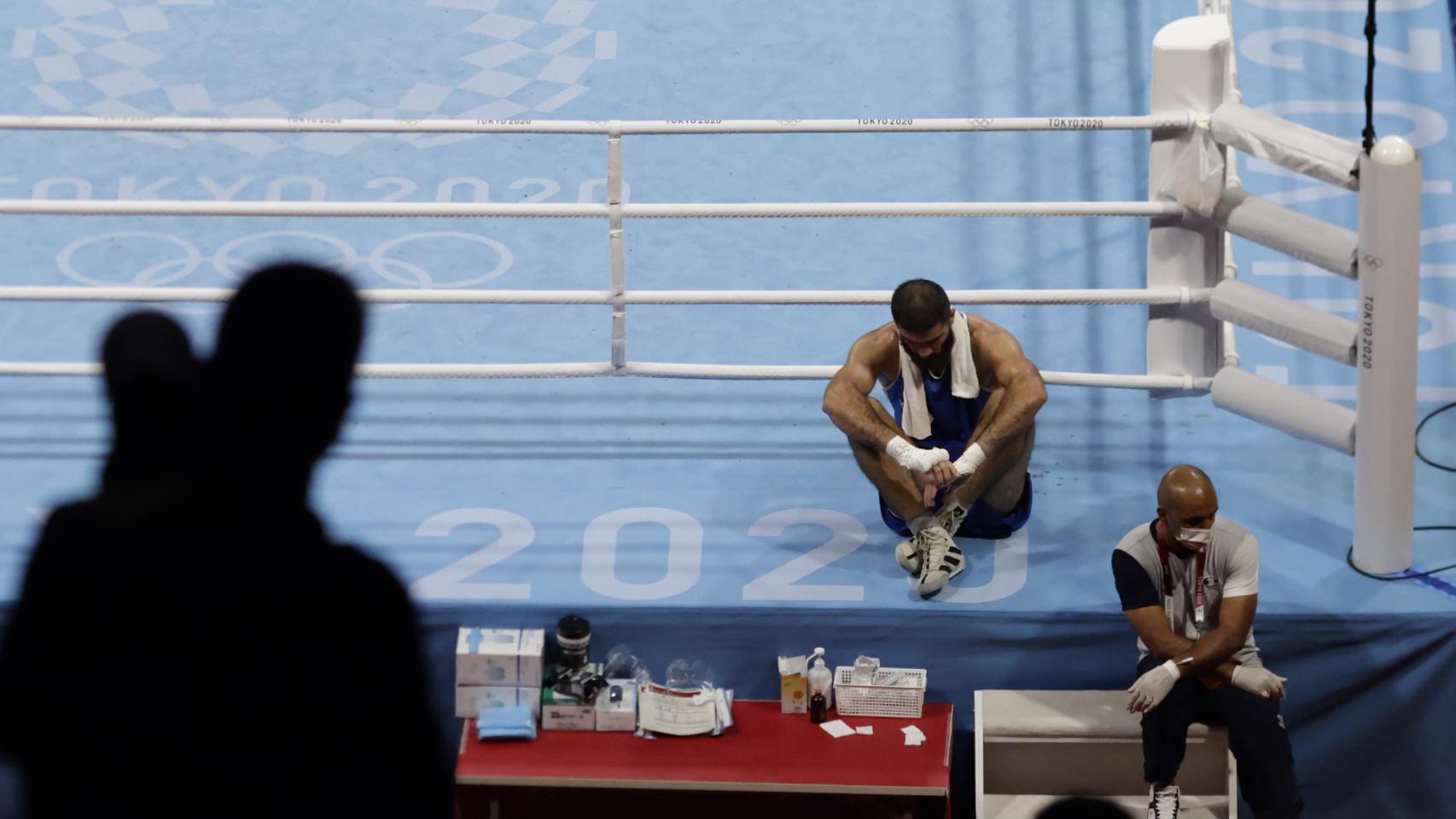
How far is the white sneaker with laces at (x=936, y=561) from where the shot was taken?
A: 404 centimetres

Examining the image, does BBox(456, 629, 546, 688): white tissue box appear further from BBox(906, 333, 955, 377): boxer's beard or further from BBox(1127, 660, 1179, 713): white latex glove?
BBox(1127, 660, 1179, 713): white latex glove

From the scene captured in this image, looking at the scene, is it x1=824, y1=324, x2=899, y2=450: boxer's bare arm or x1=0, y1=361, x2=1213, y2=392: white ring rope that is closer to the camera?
x1=824, y1=324, x2=899, y2=450: boxer's bare arm

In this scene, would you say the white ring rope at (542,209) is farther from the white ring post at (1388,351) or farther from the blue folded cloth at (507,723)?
the blue folded cloth at (507,723)

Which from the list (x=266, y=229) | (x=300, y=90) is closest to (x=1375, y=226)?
(x=266, y=229)

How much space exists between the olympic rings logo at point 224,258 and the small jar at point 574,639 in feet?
4.31

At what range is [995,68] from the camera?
19.2 ft

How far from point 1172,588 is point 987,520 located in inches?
20.2

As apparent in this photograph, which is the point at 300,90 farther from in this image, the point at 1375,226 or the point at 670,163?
the point at 1375,226

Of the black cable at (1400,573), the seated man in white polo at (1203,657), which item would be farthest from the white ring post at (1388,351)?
the seated man in white polo at (1203,657)

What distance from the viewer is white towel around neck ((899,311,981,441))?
4121 millimetres

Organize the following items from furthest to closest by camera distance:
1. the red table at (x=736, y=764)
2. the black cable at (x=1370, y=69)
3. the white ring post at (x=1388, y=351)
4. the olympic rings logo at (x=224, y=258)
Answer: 1. the olympic rings logo at (x=224, y=258)
2. the red table at (x=736, y=764)
3. the white ring post at (x=1388, y=351)
4. the black cable at (x=1370, y=69)

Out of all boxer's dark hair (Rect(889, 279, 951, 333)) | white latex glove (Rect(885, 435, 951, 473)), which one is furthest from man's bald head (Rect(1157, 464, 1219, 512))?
boxer's dark hair (Rect(889, 279, 951, 333))

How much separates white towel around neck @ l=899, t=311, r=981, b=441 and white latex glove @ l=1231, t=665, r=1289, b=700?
83 cm

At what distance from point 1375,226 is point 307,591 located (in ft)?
8.98
